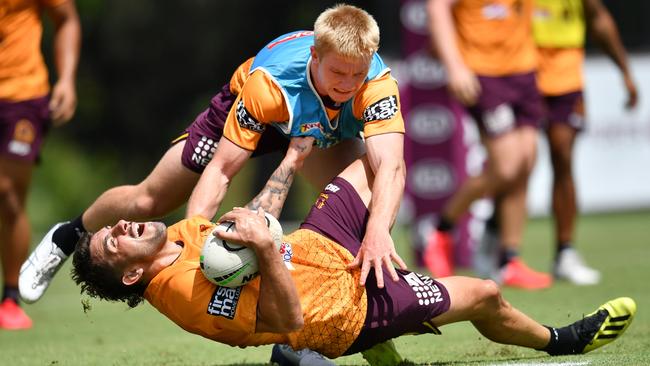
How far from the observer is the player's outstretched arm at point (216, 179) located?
223 inches

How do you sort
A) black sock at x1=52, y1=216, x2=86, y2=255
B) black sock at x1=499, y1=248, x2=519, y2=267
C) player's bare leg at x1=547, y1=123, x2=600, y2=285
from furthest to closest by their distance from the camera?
1. player's bare leg at x1=547, y1=123, x2=600, y2=285
2. black sock at x1=499, y1=248, x2=519, y2=267
3. black sock at x1=52, y1=216, x2=86, y2=255

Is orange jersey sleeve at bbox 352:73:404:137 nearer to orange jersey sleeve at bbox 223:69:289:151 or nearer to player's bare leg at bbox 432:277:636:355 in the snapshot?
orange jersey sleeve at bbox 223:69:289:151

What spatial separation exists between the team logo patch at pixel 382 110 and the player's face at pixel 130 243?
1232mm

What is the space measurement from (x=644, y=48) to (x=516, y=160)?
6726 millimetres

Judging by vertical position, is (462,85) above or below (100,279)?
below

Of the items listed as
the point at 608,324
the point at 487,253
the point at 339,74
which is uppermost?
the point at 339,74

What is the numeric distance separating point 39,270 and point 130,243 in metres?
1.83

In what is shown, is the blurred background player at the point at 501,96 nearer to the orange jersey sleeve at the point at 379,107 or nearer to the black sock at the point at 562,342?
the orange jersey sleeve at the point at 379,107

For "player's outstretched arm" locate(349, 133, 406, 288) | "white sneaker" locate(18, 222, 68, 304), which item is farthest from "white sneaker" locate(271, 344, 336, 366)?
"white sneaker" locate(18, 222, 68, 304)

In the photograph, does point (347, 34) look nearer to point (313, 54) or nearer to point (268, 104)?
point (313, 54)

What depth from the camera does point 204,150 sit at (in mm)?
6426

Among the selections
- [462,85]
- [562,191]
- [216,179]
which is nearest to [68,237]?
[216,179]

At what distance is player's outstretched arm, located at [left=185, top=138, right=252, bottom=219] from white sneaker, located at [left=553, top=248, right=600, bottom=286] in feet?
12.2

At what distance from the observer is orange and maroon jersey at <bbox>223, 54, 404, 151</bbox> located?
5719mm
